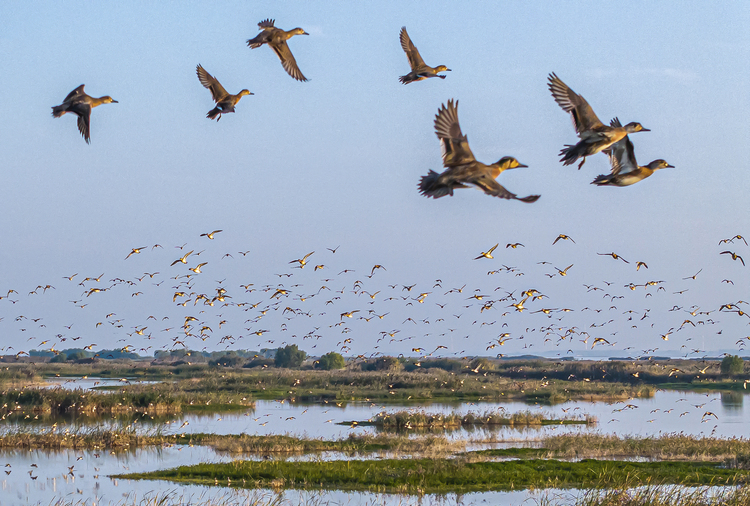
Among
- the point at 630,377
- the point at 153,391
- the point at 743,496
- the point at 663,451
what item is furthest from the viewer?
the point at 630,377

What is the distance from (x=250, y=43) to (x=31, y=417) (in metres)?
37.2

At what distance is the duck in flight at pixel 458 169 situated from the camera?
8887mm

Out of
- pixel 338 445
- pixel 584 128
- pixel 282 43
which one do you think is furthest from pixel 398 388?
pixel 584 128

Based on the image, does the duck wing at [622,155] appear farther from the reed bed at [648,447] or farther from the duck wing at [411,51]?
the reed bed at [648,447]

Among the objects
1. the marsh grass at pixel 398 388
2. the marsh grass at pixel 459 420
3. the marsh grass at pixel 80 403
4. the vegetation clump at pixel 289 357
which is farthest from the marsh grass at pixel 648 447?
the vegetation clump at pixel 289 357

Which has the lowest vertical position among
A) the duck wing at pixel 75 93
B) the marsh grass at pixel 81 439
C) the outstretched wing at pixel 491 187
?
the marsh grass at pixel 81 439

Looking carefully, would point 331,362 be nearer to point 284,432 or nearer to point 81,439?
point 284,432

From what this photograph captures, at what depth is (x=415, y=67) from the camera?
14852 millimetres

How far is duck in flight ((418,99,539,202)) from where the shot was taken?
8887mm

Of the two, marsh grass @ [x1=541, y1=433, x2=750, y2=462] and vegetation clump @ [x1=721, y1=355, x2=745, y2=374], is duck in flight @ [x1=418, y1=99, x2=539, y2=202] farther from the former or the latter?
vegetation clump @ [x1=721, y1=355, x2=745, y2=374]

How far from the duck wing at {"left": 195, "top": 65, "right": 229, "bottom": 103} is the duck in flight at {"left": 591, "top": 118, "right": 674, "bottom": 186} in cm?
741

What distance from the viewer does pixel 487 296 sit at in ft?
94.3

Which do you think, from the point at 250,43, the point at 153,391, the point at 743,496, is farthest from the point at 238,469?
the point at 153,391

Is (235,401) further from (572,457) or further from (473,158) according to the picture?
(473,158)
